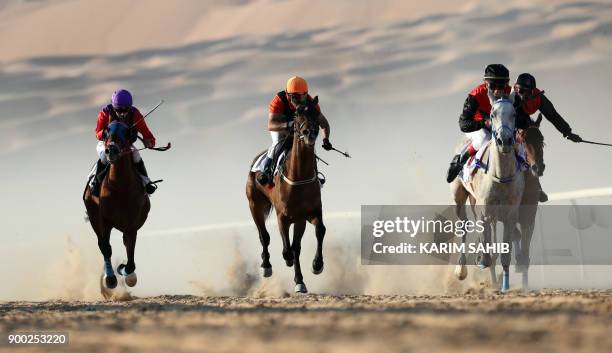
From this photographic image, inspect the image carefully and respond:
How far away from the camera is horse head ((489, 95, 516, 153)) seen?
1541 centimetres

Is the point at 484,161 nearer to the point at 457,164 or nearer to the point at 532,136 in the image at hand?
the point at 457,164

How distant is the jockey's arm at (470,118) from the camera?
17016 millimetres

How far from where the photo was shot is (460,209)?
63.9 ft

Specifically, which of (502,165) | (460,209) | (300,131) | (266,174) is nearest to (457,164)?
(460,209)

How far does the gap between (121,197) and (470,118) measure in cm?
499

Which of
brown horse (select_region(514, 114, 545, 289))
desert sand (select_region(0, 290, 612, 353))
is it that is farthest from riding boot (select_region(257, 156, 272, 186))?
desert sand (select_region(0, 290, 612, 353))

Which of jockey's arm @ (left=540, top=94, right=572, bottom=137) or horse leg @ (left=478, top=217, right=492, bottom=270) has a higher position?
jockey's arm @ (left=540, top=94, right=572, bottom=137)

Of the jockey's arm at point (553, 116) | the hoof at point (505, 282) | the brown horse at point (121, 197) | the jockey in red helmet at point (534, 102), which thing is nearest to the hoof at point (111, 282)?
the brown horse at point (121, 197)

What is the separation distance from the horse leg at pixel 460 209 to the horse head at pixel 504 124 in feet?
10.8

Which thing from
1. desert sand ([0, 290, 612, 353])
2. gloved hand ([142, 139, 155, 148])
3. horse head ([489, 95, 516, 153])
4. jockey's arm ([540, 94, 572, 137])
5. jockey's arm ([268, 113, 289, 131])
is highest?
jockey's arm ([540, 94, 572, 137])

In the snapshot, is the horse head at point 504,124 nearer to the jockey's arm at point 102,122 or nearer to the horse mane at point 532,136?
the horse mane at point 532,136

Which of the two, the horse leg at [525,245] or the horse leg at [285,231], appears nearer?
the horse leg at [525,245]

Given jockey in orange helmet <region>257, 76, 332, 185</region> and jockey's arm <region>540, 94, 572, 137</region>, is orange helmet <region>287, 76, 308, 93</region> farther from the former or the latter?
jockey's arm <region>540, 94, 572, 137</region>

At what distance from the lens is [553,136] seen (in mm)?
42312
